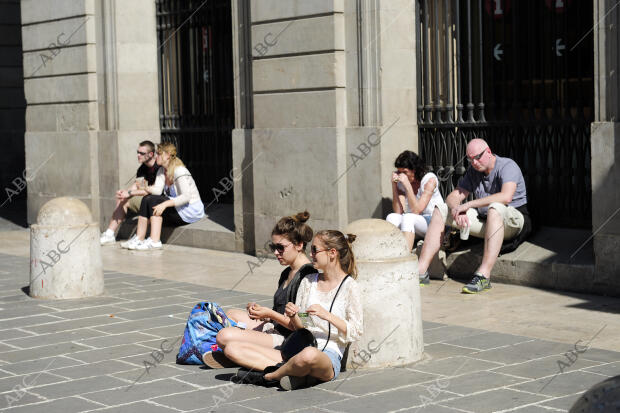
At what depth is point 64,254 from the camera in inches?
369

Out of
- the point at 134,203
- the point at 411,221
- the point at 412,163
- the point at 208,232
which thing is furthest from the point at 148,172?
the point at 411,221

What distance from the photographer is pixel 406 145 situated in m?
11.0

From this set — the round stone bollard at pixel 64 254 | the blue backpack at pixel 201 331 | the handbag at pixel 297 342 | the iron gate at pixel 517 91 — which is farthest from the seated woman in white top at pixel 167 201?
the handbag at pixel 297 342

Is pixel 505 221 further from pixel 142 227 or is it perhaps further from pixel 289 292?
pixel 142 227

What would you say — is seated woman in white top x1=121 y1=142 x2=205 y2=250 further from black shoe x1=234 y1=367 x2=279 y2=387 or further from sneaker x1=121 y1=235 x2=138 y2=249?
black shoe x1=234 y1=367 x2=279 y2=387

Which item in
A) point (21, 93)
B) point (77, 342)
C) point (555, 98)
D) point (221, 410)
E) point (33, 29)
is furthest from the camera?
point (21, 93)

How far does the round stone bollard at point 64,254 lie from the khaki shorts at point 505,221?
3.31 meters

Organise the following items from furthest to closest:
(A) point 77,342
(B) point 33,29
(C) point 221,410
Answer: (B) point 33,29, (A) point 77,342, (C) point 221,410

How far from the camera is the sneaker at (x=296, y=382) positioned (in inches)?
233

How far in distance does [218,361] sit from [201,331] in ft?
0.81

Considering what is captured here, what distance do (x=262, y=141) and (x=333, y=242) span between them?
588 centimetres

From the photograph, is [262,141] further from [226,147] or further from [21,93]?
[21,93]

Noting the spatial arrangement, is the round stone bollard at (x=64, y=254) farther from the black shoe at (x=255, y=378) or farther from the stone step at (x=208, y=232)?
the black shoe at (x=255, y=378)

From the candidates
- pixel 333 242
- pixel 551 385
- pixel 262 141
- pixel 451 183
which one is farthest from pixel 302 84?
pixel 551 385
